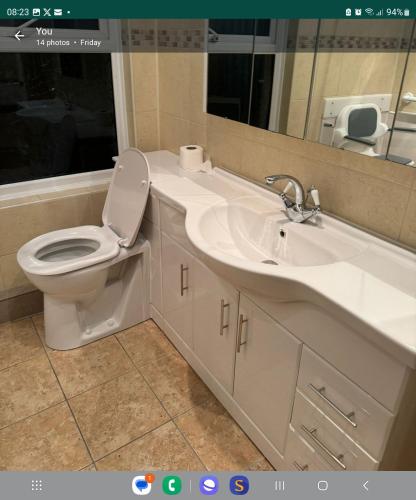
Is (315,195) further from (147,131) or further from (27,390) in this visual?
(27,390)

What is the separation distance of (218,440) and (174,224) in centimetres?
93

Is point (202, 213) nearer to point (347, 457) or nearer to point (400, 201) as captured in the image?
point (400, 201)

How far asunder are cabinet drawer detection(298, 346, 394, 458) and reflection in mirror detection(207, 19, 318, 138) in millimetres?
868

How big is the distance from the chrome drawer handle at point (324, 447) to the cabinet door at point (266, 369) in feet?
0.31

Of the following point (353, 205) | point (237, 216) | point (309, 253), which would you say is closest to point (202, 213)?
point (237, 216)

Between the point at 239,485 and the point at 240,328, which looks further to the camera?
the point at 240,328

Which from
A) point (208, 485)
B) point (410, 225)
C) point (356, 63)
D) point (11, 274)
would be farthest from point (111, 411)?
point (356, 63)

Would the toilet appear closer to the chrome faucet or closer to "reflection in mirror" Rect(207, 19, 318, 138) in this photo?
"reflection in mirror" Rect(207, 19, 318, 138)

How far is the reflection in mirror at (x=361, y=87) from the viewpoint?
4.11 feet

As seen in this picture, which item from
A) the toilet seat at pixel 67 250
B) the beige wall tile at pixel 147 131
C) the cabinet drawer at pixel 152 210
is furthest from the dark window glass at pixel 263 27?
the toilet seat at pixel 67 250

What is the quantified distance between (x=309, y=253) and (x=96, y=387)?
3.90 ft

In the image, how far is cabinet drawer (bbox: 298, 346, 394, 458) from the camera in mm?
1058

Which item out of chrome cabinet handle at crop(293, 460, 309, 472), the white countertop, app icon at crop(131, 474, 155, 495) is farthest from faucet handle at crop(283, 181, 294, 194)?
app icon at crop(131, 474, 155, 495)

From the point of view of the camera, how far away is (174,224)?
1.87m
